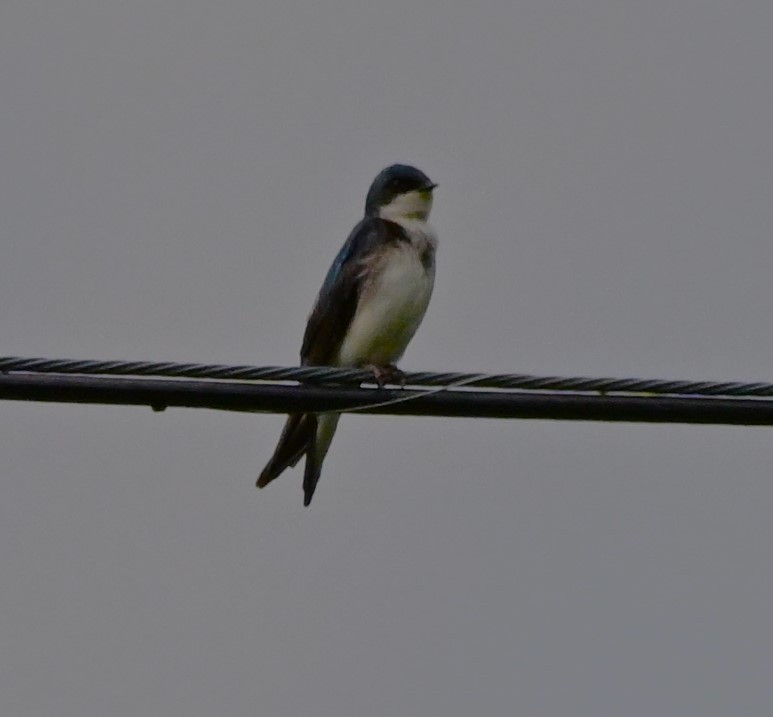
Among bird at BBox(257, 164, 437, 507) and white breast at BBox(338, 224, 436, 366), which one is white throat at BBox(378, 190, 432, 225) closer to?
bird at BBox(257, 164, 437, 507)

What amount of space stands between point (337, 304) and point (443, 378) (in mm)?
2809

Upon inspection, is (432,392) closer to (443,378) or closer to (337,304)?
(443,378)

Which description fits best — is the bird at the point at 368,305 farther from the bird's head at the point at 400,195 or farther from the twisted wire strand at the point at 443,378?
the twisted wire strand at the point at 443,378

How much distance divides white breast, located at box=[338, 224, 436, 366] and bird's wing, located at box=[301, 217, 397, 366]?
0.05m

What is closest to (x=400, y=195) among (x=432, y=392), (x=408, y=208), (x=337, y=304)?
(x=408, y=208)

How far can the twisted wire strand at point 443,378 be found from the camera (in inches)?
223

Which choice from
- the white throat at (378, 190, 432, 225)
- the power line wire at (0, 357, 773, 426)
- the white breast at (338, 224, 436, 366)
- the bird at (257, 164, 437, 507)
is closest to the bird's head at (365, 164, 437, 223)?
the white throat at (378, 190, 432, 225)

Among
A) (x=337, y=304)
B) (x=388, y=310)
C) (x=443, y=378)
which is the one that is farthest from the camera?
(x=337, y=304)

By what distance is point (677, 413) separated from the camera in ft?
19.1

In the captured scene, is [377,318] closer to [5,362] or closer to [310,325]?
[310,325]

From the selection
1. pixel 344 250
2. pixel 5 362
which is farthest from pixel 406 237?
pixel 5 362

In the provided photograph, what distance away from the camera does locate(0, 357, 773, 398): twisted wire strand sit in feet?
18.6

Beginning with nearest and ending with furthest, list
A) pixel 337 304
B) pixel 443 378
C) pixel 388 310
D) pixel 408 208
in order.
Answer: pixel 443 378, pixel 388 310, pixel 337 304, pixel 408 208

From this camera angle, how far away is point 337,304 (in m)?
8.70
